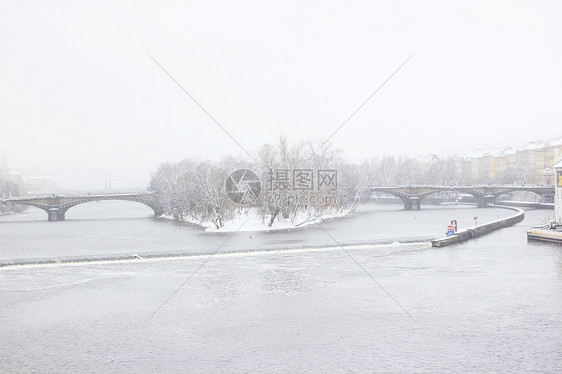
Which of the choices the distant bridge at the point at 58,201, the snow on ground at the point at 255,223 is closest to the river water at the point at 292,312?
the snow on ground at the point at 255,223

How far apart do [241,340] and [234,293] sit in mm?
7333

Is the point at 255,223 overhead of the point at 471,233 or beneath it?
beneath

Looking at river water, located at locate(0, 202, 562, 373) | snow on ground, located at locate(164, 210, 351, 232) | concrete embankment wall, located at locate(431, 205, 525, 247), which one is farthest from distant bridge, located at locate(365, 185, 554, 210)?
river water, located at locate(0, 202, 562, 373)

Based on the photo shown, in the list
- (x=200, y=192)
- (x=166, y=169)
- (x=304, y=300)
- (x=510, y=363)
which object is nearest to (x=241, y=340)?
(x=304, y=300)

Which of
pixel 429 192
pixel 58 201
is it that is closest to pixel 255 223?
pixel 58 201

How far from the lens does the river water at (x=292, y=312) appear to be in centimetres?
1448

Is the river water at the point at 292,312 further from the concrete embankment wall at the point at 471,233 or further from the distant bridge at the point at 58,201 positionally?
the distant bridge at the point at 58,201

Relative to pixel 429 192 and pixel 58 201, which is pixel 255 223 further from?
pixel 429 192

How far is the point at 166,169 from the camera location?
10581 centimetres

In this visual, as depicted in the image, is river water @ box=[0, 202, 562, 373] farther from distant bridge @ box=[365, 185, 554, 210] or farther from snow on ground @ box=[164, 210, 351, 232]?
distant bridge @ box=[365, 185, 554, 210]

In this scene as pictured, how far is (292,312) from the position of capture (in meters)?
19.8

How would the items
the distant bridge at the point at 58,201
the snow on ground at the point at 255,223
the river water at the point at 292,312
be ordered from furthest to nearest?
the distant bridge at the point at 58,201, the snow on ground at the point at 255,223, the river water at the point at 292,312

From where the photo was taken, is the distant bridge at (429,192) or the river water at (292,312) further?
the distant bridge at (429,192)

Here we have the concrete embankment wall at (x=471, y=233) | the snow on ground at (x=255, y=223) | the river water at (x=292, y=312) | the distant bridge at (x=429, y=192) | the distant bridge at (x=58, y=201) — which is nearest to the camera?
the river water at (x=292, y=312)
